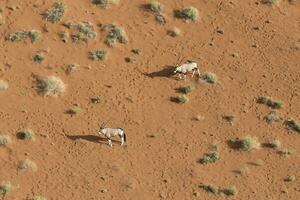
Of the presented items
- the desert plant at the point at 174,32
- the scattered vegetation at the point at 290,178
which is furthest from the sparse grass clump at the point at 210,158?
the desert plant at the point at 174,32

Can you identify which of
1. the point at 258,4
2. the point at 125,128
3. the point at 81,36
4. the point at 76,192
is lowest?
the point at 76,192

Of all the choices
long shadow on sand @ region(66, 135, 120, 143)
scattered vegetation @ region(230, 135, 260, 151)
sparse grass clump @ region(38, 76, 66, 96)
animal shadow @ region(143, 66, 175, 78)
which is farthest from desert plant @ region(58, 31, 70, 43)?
scattered vegetation @ region(230, 135, 260, 151)

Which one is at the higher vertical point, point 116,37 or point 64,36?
point 116,37

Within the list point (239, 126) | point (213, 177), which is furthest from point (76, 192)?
point (239, 126)

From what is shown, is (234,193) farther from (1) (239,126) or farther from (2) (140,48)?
(2) (140,48)

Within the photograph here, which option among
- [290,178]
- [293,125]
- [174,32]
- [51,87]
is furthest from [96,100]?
[290,178]

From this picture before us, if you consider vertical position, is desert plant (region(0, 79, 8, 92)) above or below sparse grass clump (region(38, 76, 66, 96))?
below

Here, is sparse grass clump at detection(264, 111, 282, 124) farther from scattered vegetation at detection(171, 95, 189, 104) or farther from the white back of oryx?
the white back of oryx

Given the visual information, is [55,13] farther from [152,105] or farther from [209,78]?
[209,78]
